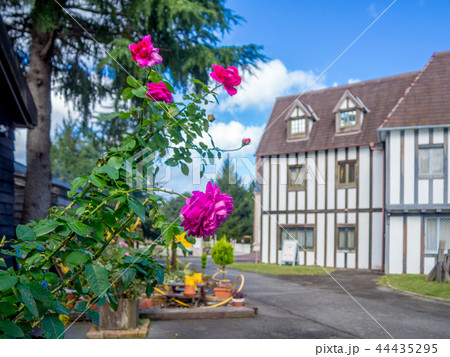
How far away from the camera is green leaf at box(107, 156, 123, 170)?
970 mm

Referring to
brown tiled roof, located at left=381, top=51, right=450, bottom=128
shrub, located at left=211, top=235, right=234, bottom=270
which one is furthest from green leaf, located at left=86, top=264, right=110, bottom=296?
brown tiled roof, located at left=381, top=51, right=450, bottom=128

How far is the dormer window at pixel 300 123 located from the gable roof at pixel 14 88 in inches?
77.6

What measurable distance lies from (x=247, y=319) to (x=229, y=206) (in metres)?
2.81

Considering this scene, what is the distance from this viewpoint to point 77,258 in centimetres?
92

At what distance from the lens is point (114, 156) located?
3.35ft

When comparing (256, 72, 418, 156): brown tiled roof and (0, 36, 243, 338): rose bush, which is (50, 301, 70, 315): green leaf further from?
(256, 72, 418, 156): brown tiled roof

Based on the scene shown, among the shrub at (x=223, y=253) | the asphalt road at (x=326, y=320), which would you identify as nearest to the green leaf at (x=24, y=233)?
the asphalt road at (x=326, y=320)

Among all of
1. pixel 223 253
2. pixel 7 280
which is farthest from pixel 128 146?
pixel 223 253

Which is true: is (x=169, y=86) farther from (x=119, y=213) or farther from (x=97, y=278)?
(x=97, y=278)

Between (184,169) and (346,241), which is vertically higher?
(184,169)

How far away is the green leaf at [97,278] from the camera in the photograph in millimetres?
898

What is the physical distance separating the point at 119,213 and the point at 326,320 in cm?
326

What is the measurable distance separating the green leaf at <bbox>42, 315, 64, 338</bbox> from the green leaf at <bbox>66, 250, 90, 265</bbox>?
158 mm
